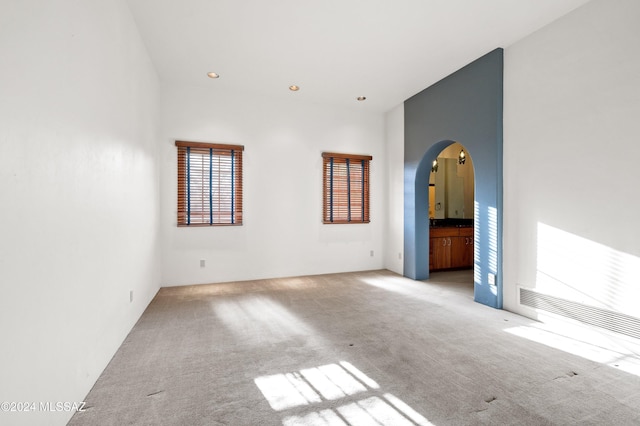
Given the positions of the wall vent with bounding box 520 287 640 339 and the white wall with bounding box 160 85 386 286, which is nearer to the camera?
the wall vent with bounding box 520 287 640 339

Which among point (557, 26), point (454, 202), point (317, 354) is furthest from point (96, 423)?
point (454, 202)

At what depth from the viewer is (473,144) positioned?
4121 millimetres

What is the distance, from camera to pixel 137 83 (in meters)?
3.38

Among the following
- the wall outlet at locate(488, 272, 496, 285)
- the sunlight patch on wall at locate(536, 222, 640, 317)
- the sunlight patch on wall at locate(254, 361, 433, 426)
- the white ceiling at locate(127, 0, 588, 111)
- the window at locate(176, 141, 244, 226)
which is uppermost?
the white ceiling at locate(127, 0, 588, 111)

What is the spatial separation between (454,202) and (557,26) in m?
4.65

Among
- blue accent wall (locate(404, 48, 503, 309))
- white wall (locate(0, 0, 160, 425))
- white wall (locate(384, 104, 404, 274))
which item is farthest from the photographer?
white wall (locate(384, 104, 404, 274))

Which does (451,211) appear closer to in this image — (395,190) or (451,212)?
(451,212)

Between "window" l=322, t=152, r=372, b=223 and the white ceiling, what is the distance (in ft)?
4.75

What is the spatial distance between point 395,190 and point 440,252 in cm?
151

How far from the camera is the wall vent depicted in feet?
8.63

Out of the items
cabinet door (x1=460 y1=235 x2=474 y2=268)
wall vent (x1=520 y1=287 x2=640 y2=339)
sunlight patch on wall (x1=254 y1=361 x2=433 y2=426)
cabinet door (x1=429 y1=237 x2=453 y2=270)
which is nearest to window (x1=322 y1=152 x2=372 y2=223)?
cabinet door (x1=429 y1=237 x2=453 y2=270)

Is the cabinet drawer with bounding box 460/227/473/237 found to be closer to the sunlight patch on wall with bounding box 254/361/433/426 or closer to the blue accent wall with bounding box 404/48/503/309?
the blue accent wall with bounding box 404/48/503/309

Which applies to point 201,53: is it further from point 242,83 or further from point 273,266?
point 273,266

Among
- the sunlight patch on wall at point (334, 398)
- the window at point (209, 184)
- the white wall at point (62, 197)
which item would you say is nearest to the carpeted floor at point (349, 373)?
the sunlight patch on wall at point (334, 398)
